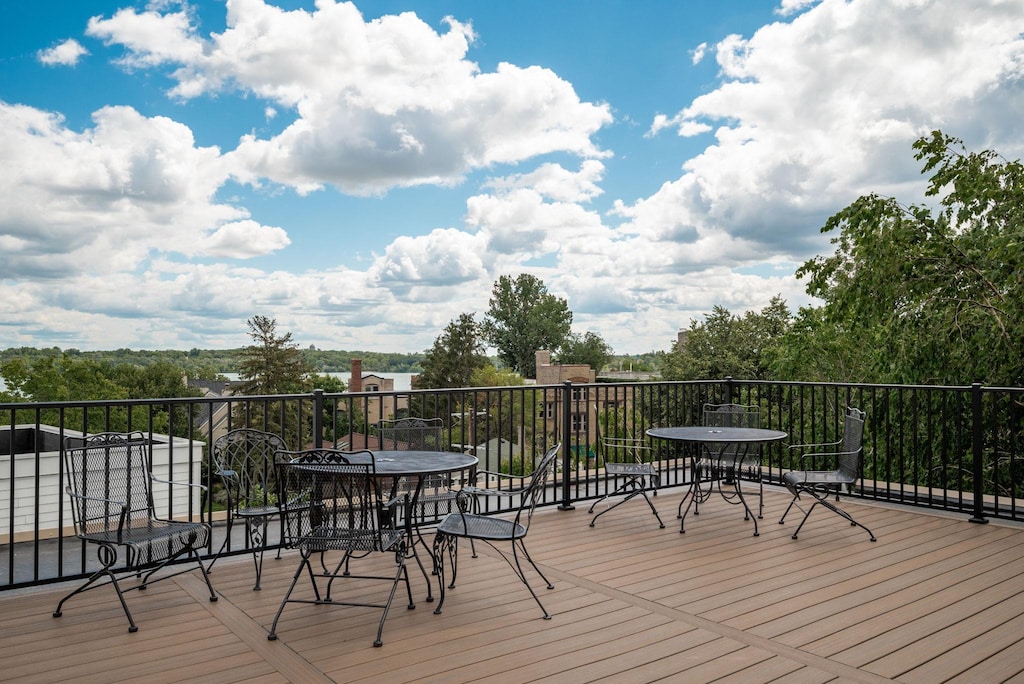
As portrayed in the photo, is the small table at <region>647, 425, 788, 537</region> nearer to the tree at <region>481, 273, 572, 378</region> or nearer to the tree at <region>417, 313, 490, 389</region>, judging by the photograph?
the tree at <region>417, 313, 490, 389</region>

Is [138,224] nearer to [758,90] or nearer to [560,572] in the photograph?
[758,90]

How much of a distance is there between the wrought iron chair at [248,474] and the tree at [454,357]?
152 ft

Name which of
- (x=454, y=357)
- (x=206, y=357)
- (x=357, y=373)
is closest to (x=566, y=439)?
(x=206, y=357)

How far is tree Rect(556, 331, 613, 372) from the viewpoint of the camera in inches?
2347

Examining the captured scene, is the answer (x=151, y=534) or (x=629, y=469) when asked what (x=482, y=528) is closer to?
(x=151, y=534)

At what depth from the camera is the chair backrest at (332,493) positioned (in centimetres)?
339

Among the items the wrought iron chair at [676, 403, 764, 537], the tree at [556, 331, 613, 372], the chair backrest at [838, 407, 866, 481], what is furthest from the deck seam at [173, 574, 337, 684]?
the tree at [556, 331, 613, 372]

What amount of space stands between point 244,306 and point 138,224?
8.21 m

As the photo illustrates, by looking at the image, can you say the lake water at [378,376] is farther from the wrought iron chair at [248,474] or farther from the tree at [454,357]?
the wrought iron chair at [248,474]

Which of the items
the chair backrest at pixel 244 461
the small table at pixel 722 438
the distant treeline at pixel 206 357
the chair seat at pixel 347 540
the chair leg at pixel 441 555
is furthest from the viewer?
the distant treeline at pixel 206 357

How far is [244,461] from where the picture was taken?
173 inches

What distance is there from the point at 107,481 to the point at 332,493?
48.2 inches

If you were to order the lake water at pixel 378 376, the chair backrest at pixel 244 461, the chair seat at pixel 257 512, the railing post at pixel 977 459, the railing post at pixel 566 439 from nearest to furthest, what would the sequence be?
1. the chair seat at pixel 257 512
2. the chair backrest at pixel 244 461
3. the railing post at pixel 977 459
4. the railing post at pixel 566 439
5. the lake water at pixel 378 376

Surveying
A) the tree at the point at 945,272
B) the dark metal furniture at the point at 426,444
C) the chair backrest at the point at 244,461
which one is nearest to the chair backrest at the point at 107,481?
the chair backrest at the point at 244,461
